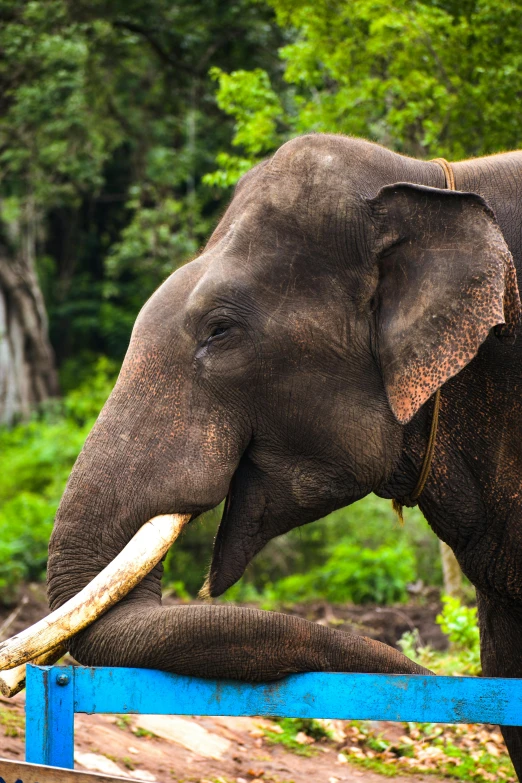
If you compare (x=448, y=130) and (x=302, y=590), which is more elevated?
(x=448, y=130)

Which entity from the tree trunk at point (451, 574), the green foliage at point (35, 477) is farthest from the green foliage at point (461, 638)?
the green foliage at point (35, 477)

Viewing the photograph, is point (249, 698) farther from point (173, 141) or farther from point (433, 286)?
point (173, 141)

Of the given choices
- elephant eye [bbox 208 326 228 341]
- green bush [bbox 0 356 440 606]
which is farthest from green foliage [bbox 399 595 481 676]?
elephant eye [bbox 208 326 228 341]

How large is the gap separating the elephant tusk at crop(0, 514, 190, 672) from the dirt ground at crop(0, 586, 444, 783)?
1961 millimetres

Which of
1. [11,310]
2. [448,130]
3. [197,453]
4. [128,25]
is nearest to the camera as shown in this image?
[197,453]

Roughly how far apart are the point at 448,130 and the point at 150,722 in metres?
4.49

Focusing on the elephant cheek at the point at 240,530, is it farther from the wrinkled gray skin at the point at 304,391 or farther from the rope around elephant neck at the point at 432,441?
the rope around elephant neck at the point at 432,441

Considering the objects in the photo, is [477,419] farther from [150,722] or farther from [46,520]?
[46,520]

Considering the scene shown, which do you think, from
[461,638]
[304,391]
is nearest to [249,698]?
[304,391]

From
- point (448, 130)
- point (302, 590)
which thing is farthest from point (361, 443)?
point (302, 590)

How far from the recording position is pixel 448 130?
7.27 m

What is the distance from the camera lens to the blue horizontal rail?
2.73 metres

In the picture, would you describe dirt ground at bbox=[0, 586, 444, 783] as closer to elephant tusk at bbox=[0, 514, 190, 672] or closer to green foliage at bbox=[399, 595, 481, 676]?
green foliage at bbox=[399, 595, 481, 676]

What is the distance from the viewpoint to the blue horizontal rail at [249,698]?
8.95 feet
